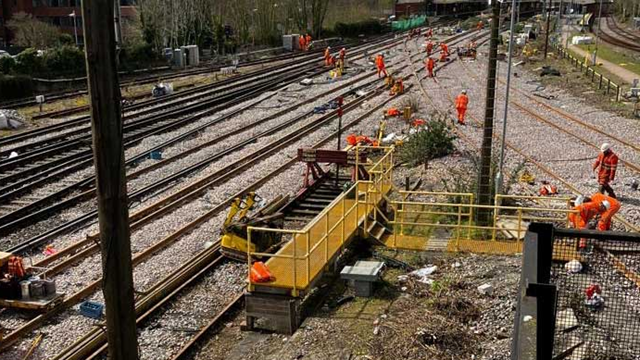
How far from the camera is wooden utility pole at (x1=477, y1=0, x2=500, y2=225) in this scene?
12438 mm

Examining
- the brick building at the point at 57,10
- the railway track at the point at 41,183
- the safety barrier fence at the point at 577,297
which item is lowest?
the railway track at the point at 41,183

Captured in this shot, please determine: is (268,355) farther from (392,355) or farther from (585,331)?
(585,331)

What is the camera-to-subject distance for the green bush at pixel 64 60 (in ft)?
123

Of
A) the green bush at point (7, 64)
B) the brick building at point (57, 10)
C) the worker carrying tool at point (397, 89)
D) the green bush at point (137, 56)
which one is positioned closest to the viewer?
the worker carrying tool at point (397, 89)

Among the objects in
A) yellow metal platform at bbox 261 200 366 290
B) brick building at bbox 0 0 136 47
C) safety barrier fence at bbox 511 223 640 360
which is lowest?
yellow metal platform at bbox 261 200 366 290

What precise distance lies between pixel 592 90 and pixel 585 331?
27.8m

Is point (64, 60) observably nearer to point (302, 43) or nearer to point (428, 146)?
point (302, 43)

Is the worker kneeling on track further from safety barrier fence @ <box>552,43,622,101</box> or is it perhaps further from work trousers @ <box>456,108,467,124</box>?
safety barrier fence @ <box>552,43,622,101</box>

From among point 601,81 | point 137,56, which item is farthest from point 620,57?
point 137,56

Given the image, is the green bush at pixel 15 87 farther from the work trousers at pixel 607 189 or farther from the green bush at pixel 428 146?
the work trousers at pixel 607 189

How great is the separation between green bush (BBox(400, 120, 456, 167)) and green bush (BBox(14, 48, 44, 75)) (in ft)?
78.3

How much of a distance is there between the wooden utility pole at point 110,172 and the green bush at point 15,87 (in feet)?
95.2

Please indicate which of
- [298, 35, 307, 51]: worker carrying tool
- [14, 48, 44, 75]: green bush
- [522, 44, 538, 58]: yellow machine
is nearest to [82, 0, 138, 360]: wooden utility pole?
[14, 48, 44, 75]: green bush

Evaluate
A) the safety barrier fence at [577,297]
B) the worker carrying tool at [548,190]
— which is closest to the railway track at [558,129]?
the worker carrying tool at [548,190]
